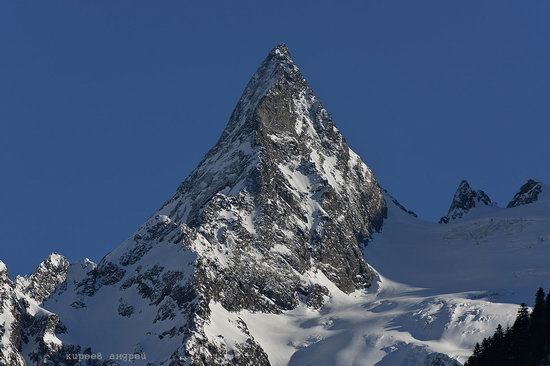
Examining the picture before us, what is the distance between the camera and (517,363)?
194875 millimetres

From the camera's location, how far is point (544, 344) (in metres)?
196

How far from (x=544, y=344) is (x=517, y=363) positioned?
4.36 metres
